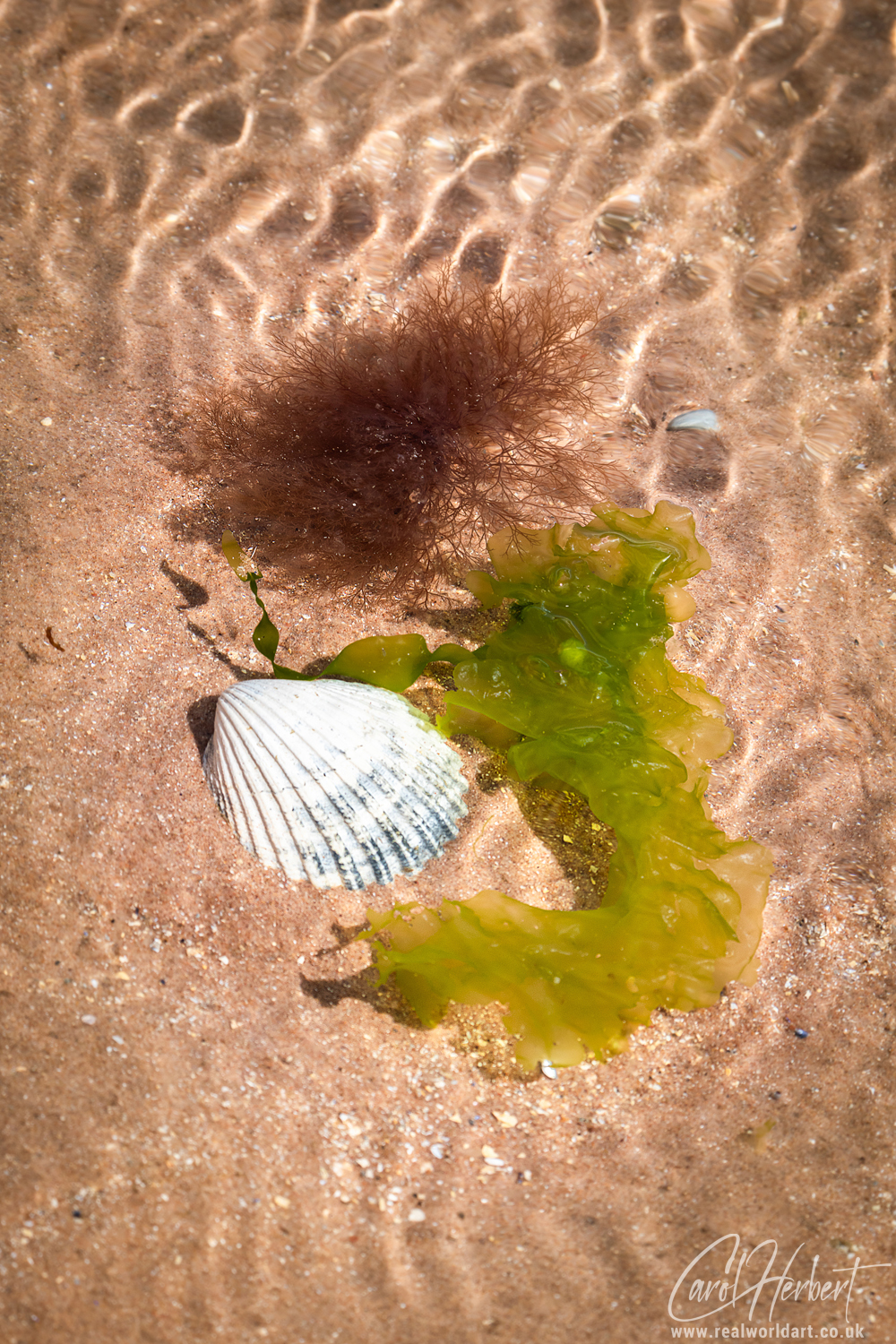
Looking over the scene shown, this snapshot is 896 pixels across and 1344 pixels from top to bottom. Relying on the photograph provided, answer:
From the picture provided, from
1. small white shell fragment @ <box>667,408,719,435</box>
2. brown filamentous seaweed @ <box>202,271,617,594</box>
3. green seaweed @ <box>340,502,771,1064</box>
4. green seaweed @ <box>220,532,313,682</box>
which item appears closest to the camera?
green seaweed @ <box>340,502,771,1064</box>

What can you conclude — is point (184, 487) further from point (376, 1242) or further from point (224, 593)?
point (376, 1242)

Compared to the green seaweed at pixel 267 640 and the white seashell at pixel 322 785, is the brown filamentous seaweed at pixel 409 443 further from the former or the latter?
the white seashell at pixel 322 785

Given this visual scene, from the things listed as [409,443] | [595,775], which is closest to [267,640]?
[409,443]

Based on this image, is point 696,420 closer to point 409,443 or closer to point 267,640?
point 409,443

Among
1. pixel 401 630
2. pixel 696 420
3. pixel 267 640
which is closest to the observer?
pixel 267 640

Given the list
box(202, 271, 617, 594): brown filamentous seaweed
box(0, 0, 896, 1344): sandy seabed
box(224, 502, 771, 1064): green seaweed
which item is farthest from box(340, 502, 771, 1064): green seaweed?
box(202, 271, 617, 594): brown filamentous seaweed
